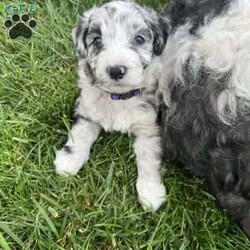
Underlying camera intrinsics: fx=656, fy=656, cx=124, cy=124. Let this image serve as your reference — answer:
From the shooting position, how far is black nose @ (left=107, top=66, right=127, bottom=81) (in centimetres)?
359

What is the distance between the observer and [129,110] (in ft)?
13.3

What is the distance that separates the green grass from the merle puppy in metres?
0.18

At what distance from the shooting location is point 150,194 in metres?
3.90

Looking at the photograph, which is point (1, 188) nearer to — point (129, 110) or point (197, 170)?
point (129, 110)

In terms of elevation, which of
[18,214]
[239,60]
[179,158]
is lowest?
[18,214]

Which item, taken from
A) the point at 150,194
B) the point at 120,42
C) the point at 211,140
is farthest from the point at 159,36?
the point at 150,194

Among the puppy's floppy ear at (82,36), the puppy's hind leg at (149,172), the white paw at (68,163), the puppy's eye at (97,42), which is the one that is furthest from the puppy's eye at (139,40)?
the white paw at (68,163)

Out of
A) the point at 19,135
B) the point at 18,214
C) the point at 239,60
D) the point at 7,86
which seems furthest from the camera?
the point at 7,86

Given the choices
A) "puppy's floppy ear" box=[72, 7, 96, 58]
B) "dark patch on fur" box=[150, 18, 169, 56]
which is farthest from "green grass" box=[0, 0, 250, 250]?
"dark patch on fur" box=[150, 18, 169, 56]

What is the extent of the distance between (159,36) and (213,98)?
52cm

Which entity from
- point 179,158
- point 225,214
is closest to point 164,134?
point 179,158

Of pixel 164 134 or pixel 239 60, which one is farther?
pixel 164 134

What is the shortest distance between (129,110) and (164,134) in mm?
269

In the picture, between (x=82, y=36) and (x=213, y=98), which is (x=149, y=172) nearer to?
(x=213, y=98)
